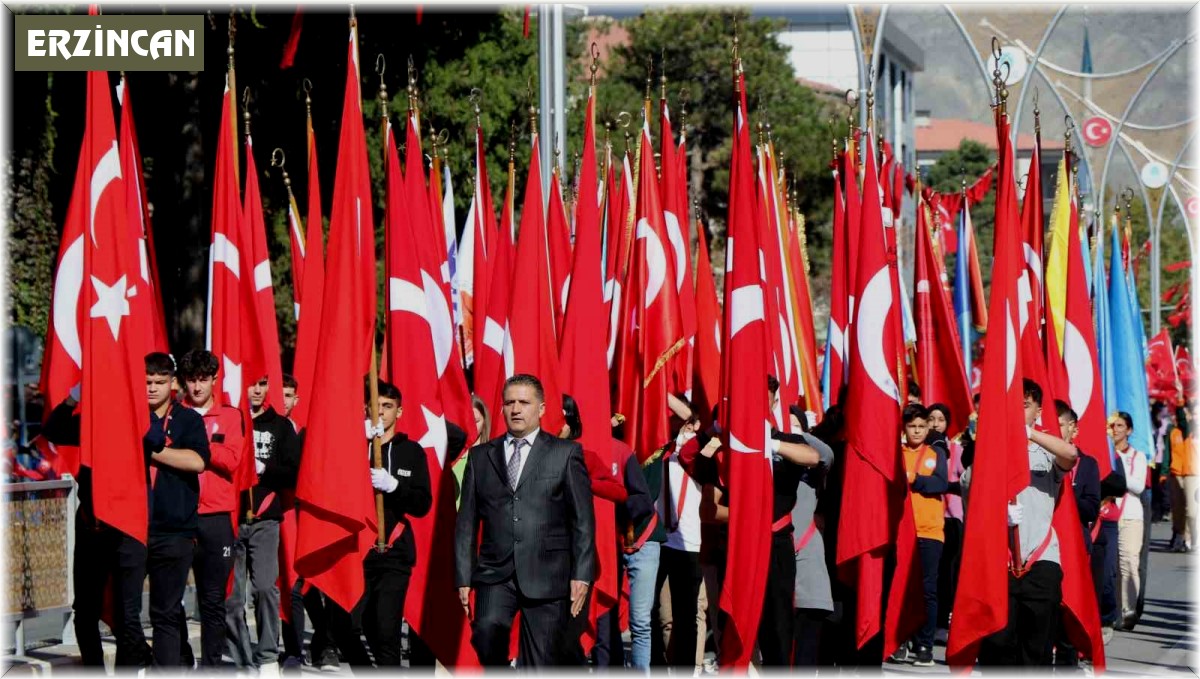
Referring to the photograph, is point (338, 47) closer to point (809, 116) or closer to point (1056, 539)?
point (1056, 539)

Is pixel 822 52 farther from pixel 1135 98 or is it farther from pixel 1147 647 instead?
pixel 1147 647

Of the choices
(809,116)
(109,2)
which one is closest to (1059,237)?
(109,2)

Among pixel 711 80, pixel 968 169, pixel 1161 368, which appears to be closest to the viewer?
pixel 1161 368

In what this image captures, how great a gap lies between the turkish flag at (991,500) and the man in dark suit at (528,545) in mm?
2139

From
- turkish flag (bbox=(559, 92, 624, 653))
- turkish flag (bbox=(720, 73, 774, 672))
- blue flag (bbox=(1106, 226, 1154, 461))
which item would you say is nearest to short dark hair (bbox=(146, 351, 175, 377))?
turkish flag (bbox=(559, 92, 624, 653))

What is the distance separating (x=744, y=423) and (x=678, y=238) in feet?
12.3

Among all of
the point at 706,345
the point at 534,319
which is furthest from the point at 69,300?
the point at 706,345

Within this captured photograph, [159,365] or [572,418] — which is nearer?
[159,365]

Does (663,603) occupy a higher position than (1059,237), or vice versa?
(1059,237)

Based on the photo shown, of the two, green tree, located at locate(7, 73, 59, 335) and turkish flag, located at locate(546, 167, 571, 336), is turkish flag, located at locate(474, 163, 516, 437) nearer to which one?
turkish flag, located at locate(546, 167, 571, 336)

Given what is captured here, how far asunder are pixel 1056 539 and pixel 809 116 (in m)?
41.6

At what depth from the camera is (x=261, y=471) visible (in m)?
11.6

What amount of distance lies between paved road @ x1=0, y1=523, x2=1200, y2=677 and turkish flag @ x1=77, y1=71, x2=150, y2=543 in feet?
6.14

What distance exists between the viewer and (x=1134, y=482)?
15.9 m
